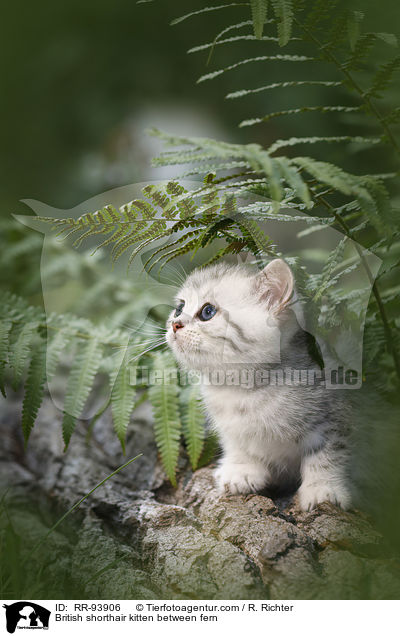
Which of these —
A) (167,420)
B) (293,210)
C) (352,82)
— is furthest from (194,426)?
(352,82)

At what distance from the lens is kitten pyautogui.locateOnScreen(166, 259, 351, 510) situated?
0.76 metres

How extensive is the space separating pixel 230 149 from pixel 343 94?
0.49 meters

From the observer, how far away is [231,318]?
803 mm

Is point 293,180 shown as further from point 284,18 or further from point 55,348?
point 55,348

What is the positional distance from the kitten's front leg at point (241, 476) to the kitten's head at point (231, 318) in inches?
7.6

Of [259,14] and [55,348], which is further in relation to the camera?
[55,348]

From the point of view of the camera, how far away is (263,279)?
0.77 meters

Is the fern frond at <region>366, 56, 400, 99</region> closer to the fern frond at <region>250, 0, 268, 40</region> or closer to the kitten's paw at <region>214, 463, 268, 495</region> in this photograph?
the fern frond at <region>250, 0, 268, 40</region>

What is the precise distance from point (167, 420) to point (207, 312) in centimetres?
21

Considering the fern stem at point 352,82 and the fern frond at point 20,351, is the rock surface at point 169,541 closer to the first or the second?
the fern frond at point 20,351

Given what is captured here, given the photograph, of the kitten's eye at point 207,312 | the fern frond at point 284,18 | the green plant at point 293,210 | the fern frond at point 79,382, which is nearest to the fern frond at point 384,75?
the green plant at point 293,210
